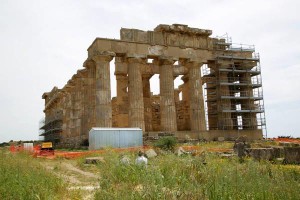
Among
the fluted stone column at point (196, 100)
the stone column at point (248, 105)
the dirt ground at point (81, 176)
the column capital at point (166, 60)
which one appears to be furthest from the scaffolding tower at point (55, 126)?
the dirt ground at point (81, 176)

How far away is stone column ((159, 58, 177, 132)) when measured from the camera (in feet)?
93.7

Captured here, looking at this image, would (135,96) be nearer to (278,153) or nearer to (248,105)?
(248,105)

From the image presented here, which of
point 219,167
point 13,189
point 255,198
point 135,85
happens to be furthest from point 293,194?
point 135,85

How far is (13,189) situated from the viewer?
726 cm

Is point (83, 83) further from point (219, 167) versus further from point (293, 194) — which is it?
point (293, 194)

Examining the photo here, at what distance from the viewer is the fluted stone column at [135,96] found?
27.3m

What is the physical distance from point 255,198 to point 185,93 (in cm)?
3020

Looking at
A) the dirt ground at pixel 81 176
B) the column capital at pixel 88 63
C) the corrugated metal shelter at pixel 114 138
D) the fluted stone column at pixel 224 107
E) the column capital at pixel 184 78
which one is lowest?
the dirt ground at pixel 81 176

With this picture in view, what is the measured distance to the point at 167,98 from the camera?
28.9 metres

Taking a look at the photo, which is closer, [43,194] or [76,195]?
[43,194]

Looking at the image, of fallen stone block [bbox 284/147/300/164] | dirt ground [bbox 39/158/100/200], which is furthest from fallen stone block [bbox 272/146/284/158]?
dirt ground [bbox 39/158/100/200]

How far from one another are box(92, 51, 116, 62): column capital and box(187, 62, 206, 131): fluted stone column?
7845 millimetres

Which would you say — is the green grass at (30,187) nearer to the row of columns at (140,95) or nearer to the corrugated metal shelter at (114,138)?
the corrugated metal shelter at (114,138)

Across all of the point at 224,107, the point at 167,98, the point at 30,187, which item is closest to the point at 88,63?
the point at 167,98
